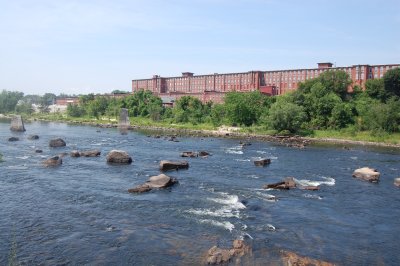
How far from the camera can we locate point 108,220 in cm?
2139

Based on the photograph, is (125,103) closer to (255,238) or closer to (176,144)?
(176,144)

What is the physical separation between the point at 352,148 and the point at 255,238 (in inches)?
1779

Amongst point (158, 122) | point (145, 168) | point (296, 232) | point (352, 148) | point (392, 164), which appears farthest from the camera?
point (158, 122)

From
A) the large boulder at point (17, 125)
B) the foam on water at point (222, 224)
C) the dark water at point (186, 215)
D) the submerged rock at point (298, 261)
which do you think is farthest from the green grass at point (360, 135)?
the large boulder at point (17, 125)

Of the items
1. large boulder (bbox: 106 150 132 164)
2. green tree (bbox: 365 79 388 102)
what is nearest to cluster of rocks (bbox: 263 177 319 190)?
large boulder (bbox: 106 150 132 164)

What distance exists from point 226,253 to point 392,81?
77.3 m

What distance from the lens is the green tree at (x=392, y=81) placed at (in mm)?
80656

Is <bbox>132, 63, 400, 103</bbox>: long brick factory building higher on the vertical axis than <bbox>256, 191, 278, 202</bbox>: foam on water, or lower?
higher

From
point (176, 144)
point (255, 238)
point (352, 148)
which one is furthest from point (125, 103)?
point (255, 238)

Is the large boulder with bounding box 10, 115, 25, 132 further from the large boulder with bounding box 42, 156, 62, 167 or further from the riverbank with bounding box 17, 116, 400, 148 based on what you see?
the large boulder with bounding box 42, 156, 62, 167

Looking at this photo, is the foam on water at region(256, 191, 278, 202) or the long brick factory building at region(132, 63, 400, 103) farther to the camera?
the long brick factory building at region(132, 63, 400, 103)

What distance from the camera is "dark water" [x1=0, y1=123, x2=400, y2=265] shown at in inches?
685

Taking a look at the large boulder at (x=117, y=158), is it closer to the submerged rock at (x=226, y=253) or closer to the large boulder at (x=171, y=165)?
the large boulder at (x=171, y=165)

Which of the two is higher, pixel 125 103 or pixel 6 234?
pixel 125 103
